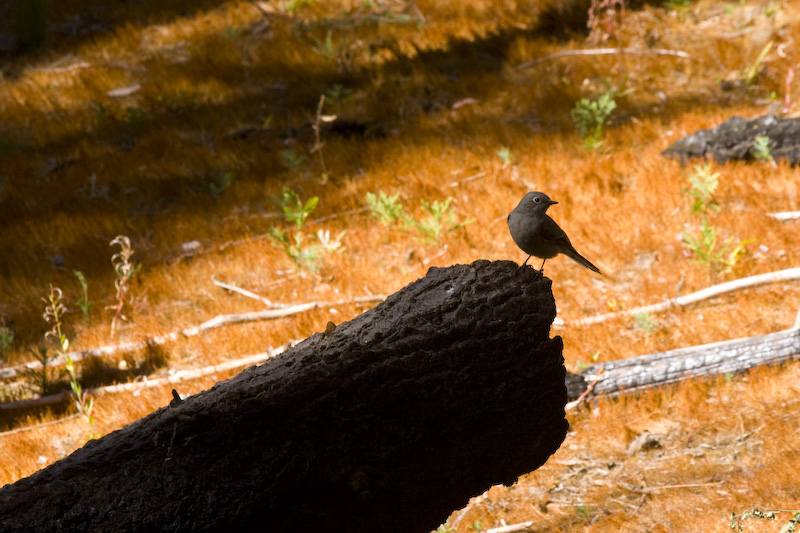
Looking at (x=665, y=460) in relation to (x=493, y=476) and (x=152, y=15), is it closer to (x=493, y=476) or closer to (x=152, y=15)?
(x=493, y=476)

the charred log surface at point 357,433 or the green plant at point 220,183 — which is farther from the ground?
the charred log surface at point 357,433

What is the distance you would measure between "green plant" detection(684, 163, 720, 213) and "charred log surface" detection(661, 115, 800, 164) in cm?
50

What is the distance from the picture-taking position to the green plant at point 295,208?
7398 millimetres

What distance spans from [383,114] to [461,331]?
698 cm

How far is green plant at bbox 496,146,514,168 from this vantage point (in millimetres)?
8298

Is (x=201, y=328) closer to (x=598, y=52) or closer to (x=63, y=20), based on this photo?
(x=598, y=52)

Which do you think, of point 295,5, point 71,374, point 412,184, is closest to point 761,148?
point 412,184

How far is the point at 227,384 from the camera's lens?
124 inches

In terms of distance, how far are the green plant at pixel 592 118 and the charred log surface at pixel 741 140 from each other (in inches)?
32.9

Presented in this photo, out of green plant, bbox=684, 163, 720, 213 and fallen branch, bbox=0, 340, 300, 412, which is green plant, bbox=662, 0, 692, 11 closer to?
green plant, bbox=684, 163, 720, 213

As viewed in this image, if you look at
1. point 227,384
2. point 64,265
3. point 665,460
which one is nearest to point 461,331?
point 227,384

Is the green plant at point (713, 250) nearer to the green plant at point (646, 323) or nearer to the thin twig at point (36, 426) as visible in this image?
the green plant at point (646, 323)

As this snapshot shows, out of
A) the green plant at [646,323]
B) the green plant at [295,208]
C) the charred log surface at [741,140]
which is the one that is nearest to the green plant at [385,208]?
the green plant at [295,208]

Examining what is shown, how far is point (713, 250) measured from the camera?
6.49 m
